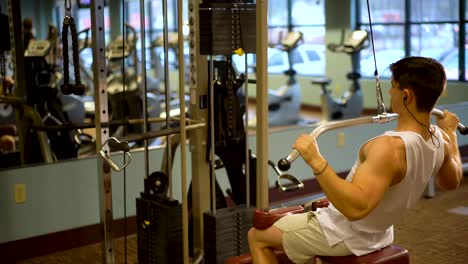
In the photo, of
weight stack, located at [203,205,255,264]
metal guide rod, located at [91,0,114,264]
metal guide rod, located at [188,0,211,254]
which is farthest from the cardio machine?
metal guide rod, located at [91,0,114,264]

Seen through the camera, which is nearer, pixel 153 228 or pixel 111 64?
pixel 153 228

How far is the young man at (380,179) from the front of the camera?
223cm

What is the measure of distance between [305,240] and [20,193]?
2.26 m

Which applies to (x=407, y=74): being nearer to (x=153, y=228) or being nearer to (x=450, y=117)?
(x=450, y=117)

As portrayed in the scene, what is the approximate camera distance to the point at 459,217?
4.95 meters

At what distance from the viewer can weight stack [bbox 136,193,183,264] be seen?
3186 mm

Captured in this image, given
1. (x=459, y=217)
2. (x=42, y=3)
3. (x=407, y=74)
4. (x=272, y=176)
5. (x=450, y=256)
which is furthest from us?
(x=42, y=3)

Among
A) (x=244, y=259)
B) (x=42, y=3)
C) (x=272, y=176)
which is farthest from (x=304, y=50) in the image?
(x=244, y=259)

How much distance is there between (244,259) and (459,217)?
108 inches

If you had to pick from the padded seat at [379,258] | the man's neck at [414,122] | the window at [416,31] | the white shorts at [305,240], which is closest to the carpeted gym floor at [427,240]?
the padded seat at [379,258]

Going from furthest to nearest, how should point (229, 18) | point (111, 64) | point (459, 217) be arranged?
Answer: point (111, 64)
point (459, 217)
point (229, 18)

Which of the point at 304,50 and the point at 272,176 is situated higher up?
the point at 304,50

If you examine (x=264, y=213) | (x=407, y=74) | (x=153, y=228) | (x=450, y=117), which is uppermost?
(x=407, y=74)

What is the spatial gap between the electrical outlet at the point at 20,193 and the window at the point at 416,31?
4.57m
